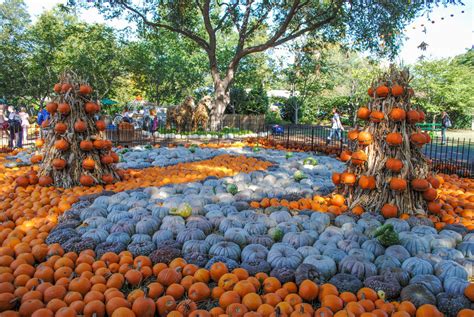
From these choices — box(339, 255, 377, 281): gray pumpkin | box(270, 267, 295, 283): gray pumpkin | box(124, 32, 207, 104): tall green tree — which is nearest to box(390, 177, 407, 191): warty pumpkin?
box(339, 255, 377, 281): gray pumpkin

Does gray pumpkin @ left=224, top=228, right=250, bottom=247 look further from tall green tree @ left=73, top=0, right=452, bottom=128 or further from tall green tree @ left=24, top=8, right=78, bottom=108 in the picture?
tall green tree @ left=24, top=8, right=78, bottom=108

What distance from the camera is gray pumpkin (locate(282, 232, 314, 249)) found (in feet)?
11.9

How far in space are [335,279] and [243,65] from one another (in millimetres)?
26557

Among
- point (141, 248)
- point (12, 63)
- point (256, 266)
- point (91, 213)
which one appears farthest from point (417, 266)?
point (12, 63)

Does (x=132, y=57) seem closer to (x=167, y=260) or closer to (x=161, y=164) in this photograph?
(x=161, y=164)

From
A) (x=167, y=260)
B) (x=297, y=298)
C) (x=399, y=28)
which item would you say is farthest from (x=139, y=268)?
(x=399, y=28)

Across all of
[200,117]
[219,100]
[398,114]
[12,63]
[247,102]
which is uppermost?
[12,63]

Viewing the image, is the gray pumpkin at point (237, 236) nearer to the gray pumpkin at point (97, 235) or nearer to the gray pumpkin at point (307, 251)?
the gray pumpkin at point (307, 251)

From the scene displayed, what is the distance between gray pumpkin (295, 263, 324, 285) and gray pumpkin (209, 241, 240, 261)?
0.64 m

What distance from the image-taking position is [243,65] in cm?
2817

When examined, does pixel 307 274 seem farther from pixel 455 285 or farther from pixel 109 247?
pixel 109 247

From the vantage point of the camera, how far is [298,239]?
3660 millimetres

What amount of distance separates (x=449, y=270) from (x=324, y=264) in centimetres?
107

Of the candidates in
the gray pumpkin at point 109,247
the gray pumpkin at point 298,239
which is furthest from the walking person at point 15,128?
the gray pumpkin at point 298,239
